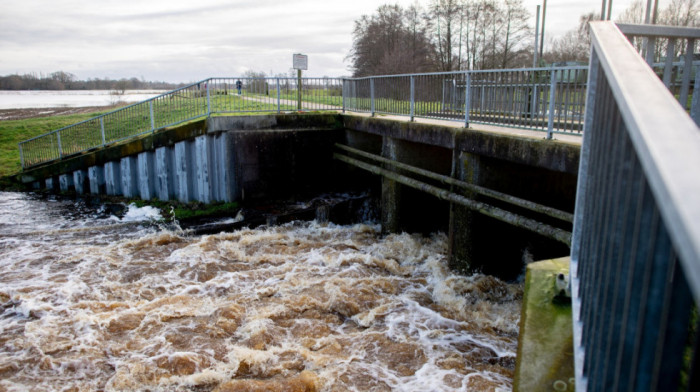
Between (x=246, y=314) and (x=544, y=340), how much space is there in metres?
5.67

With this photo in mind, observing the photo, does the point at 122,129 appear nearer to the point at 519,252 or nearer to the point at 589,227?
the point at 519,252

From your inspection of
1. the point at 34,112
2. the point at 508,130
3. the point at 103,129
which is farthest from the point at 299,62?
the point at 34,112

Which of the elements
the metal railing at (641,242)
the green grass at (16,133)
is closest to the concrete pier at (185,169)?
the green grass at (16,133)

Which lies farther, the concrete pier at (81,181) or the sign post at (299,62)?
the concrete pier at (81,181)

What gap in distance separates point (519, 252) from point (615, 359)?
8.95 m

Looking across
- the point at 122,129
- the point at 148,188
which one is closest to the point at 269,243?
the point at 148,188

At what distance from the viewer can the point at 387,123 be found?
1194 centimetres

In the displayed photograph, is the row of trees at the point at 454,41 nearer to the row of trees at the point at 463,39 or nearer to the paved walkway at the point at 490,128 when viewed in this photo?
the row of trees at the point at 463,39

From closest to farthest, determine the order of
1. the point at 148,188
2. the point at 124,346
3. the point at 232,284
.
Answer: the point at 124,346 → the point at 232,284 → the point at 148,188

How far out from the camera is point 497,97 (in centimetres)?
916

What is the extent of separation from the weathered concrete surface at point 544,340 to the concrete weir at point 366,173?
4.79 metres

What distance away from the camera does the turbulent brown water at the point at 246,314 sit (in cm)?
624

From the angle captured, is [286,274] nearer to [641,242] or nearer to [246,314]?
[246,314]

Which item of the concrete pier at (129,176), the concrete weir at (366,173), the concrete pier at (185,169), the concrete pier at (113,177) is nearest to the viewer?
the concrete weir at (366,173)
